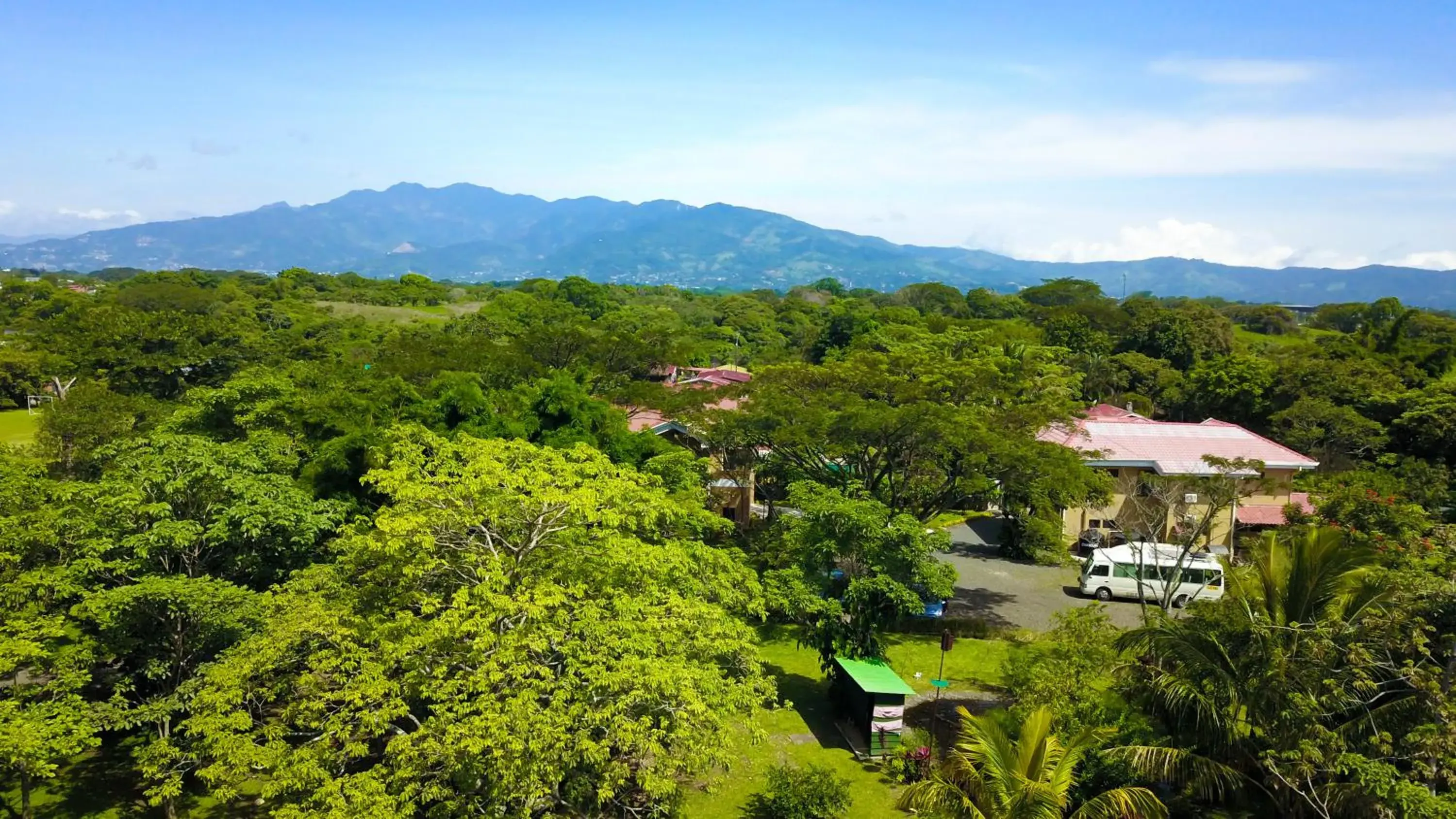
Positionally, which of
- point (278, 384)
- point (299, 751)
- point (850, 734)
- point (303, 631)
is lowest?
point (850, 734)

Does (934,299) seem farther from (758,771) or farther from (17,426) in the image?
(758,771)

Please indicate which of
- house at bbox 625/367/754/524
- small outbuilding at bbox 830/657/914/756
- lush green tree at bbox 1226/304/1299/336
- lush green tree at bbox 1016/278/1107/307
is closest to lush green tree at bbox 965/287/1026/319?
lush green tree at bbox 1016/278/1107/307

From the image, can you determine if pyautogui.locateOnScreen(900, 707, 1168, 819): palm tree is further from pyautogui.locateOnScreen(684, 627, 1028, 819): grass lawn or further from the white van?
the white van

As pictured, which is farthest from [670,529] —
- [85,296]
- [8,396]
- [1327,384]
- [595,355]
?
[85,296]

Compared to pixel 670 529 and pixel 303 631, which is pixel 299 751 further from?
pixel 670 529

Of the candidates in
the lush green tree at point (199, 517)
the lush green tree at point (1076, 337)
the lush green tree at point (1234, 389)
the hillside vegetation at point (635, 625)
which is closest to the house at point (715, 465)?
the hillside vegetation at point (635, 625)

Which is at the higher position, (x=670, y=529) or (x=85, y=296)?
(x=85, y=296)
